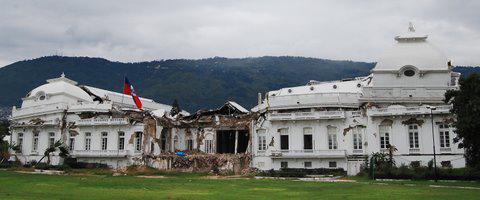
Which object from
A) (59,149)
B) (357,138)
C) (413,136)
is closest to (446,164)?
(413,136)

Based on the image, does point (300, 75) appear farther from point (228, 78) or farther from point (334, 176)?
point (334, 176)

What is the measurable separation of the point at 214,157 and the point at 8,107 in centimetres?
13570

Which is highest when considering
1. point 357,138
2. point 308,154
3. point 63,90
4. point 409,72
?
point 409,72

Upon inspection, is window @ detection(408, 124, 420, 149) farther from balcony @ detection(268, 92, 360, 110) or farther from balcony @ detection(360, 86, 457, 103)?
balcony @ detection(268, 92, 360, 110)

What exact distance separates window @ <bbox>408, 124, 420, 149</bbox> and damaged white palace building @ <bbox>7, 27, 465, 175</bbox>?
0.11 meters

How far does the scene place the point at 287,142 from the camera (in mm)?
56656

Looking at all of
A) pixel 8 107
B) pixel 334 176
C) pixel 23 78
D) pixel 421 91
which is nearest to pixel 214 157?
pixel 334 176

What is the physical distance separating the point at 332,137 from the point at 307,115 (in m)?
3.75

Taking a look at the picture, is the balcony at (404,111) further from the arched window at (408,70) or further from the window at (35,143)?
the window at (35,143)

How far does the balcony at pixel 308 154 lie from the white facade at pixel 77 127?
17556 millimetres

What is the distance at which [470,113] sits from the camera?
36.1 m

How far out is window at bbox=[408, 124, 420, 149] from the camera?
50.8 metres

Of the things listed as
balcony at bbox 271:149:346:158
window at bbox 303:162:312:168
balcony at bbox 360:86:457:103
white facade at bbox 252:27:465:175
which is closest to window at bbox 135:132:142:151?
white facade at bbox 252:27:465:175

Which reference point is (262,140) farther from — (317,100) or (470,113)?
(470,113)
